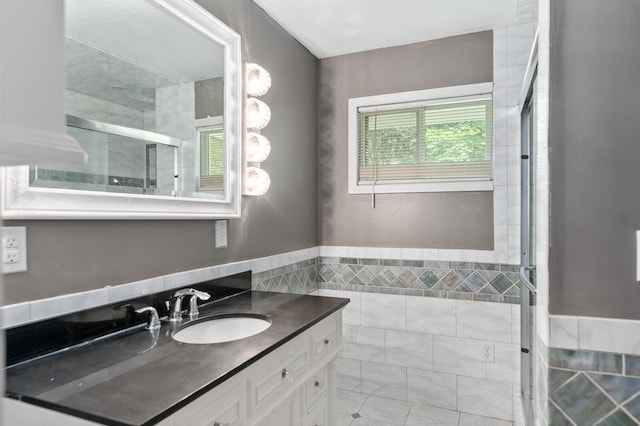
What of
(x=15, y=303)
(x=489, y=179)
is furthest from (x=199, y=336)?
(x=489, y=179)

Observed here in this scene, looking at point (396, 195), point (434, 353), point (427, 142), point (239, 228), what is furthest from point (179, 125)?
point (434, 353)

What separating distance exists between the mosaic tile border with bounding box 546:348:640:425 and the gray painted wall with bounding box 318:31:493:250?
1614mm

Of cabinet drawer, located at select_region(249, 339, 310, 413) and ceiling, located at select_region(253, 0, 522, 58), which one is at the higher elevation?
ceiling, located at select_region(253, 0, 522, 58)

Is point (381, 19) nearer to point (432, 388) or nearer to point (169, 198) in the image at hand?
point (169, 198)

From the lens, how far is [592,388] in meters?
1.04

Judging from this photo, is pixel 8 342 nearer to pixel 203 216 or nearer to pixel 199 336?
pixel 199 336

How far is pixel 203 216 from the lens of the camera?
1819 millimetres

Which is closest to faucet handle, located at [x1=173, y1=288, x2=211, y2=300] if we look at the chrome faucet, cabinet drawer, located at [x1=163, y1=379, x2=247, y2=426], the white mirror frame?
the chrome faucet

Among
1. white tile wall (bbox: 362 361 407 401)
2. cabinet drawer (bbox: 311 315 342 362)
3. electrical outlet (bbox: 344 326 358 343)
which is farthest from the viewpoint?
electrical outlet (bbox: 344 326 358 343)

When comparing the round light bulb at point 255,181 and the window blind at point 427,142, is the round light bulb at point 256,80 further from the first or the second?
the window blind at point 427,142

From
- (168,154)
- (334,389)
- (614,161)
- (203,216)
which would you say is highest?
(168,154)

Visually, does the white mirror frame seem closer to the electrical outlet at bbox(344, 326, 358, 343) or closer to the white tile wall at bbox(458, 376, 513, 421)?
the electrical outlet at bbox(344, 326, 358, 343)

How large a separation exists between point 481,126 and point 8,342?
8.57 feet

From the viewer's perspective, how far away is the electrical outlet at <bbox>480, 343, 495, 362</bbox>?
2.56 m
